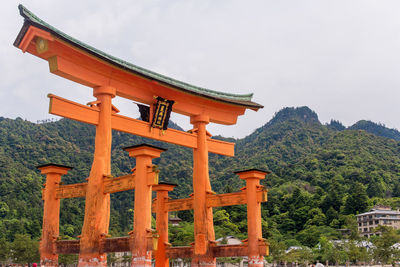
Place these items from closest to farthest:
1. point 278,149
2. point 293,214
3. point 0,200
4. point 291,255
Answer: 1. point 291,255
2. point 0,200
3. point 293,214
4. point 278,149

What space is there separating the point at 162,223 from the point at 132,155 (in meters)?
4.22

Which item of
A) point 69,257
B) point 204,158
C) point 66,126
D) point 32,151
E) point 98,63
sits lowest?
point 69,257

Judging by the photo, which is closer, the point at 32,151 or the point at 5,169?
the point at 5,169

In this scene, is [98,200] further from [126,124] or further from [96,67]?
[96,67]

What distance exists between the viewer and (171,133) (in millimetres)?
13750

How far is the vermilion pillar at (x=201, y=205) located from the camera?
13641 millimetres

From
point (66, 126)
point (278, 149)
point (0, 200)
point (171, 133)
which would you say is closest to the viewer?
point (171, 133)

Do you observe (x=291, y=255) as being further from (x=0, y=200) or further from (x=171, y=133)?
(x=0, y=200)

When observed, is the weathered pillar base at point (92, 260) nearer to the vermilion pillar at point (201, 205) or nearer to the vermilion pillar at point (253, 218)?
the vermilion pillar at point (201, 205)

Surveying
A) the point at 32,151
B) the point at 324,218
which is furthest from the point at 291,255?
the point at 32,151

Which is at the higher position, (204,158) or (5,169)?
(5,169)

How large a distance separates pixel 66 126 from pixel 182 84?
248ft

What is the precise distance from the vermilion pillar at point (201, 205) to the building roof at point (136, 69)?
99 cm

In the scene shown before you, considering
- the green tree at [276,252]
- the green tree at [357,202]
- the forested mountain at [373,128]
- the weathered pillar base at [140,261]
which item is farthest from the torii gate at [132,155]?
the forested mountain at [373,128]
